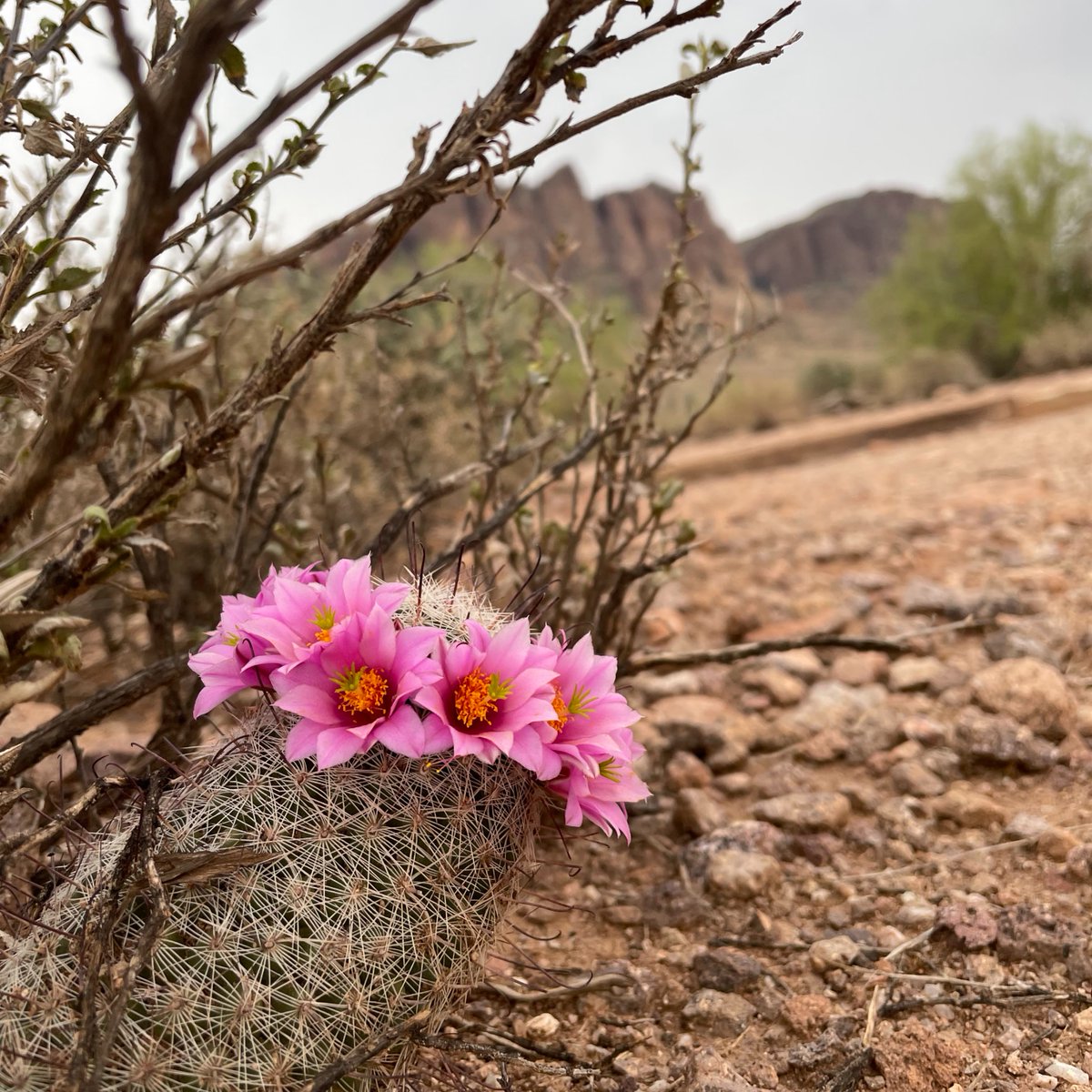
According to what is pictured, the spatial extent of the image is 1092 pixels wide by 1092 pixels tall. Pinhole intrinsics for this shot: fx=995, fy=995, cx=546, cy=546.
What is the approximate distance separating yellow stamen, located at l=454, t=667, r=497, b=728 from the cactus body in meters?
0.09

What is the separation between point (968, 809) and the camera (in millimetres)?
2336

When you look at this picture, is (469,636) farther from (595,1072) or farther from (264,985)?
(595,1072)

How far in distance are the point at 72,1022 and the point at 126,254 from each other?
856 mm

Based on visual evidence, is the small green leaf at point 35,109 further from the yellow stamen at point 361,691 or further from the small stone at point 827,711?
the small stone at point 827,711

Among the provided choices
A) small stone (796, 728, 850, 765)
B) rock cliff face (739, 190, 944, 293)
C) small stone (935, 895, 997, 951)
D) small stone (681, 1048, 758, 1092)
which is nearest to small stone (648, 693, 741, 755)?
small stone (796, 728, 850, 765)

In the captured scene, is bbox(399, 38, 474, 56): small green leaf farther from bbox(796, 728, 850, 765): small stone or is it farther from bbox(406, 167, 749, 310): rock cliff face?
bbox(406, 167, 749, 310): rock cliff face

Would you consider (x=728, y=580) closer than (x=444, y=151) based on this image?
No

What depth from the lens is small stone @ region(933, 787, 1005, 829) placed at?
232cm

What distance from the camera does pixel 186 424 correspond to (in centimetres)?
129

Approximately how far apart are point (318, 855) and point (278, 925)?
9 centimetres

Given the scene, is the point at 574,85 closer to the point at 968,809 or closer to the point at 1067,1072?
the point at 1067,1072

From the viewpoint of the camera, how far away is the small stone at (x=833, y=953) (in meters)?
1.88

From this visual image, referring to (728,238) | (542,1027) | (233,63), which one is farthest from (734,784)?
(728,238)

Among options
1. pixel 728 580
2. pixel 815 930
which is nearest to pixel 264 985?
pixel 815 930
